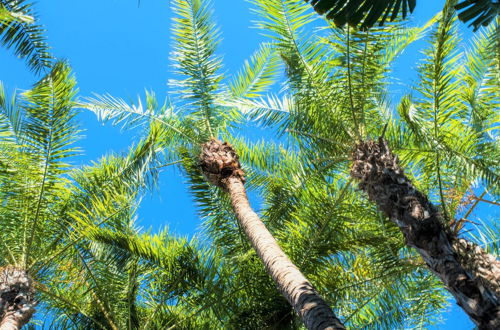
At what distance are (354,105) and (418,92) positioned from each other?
98cm

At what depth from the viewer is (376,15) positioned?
4.62 metres

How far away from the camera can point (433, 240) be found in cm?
621

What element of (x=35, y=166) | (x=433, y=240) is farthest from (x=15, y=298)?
(x=433, y=240)

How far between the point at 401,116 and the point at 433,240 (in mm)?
2666

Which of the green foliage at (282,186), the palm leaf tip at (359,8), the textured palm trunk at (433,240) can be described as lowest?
the textured palm trunk at (433,240)

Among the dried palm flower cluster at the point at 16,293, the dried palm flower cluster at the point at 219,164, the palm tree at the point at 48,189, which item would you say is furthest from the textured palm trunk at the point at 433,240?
the dried palm flower cluster at the point at 16,293

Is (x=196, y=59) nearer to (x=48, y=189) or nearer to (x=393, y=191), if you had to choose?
(x=48, y=189)

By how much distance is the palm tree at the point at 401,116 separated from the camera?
22.6 feet

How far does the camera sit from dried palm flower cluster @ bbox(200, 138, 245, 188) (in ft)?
30.6

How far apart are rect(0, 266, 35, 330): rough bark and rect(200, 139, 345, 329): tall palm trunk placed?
340cm

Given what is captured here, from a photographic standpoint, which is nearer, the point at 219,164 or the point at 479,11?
the point at 479,11

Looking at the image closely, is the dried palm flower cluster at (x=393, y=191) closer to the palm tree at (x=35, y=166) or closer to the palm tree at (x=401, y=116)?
the palm tree at (x=401, y=116)

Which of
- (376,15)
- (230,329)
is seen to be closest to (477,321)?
(376,15)

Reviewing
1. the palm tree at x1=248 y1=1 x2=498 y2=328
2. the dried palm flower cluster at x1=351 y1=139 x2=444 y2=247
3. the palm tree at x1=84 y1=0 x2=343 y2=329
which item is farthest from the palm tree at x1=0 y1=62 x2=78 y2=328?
the dried palm flower cluster at x1=351 y1=139 x2=444 y2=247
